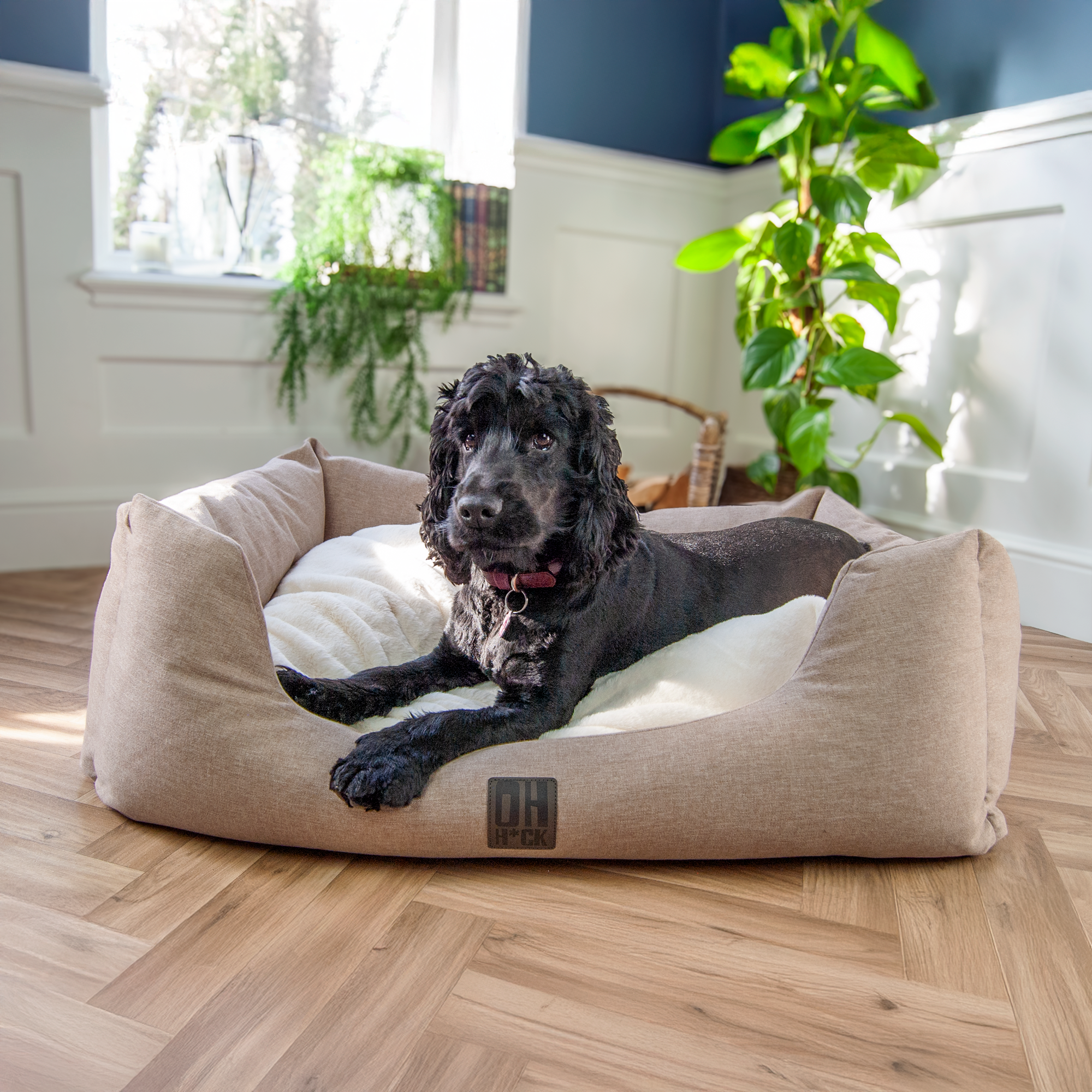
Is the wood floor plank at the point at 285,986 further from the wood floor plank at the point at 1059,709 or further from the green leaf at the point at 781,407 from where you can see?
the green leaf at the point at 781,407

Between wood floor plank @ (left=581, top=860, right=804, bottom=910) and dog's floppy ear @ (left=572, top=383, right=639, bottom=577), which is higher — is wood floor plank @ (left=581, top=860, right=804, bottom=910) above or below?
below

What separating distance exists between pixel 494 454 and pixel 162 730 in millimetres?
675

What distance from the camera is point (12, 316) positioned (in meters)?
3.08

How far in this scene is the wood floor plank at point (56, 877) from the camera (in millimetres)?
1286

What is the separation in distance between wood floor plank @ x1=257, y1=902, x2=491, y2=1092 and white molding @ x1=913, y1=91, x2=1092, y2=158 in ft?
9.36

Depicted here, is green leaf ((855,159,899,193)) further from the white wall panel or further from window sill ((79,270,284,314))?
window sill ((79,270,284,314))

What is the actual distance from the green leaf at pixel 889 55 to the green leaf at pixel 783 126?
27 cm

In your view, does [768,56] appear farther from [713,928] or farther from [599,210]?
[713,928]

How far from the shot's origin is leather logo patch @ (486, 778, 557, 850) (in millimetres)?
1366

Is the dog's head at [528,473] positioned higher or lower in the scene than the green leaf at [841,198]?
lower

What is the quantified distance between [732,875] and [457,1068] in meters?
0.58

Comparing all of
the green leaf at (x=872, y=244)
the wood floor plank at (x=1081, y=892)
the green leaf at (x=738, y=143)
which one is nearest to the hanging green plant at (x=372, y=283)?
the green leaf at (x=738, y=143)

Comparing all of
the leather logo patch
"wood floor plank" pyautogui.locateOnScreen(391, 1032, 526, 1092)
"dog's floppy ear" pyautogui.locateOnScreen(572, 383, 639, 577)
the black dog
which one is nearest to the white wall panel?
the black dog

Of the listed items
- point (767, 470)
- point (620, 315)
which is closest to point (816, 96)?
point (767, 470)
